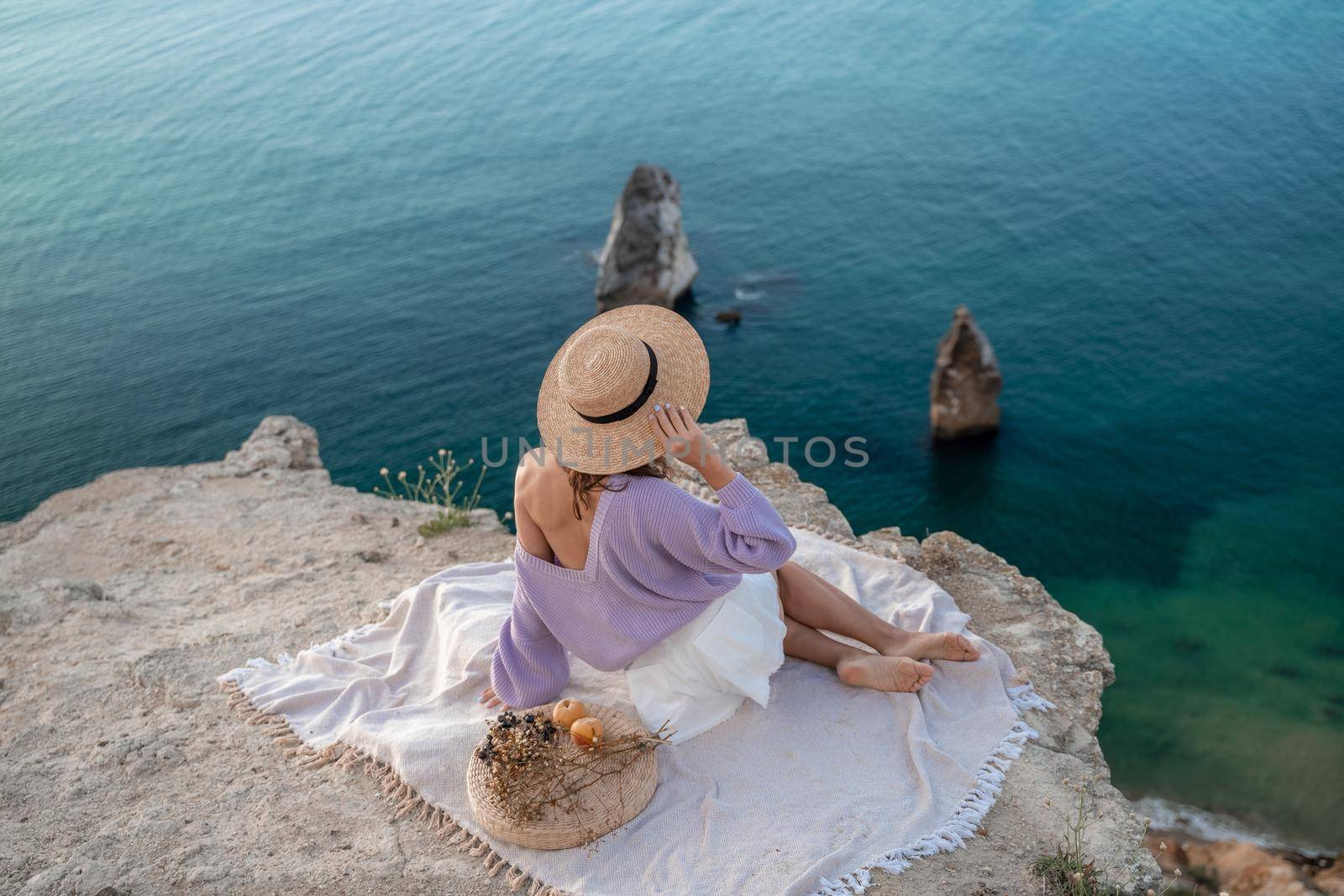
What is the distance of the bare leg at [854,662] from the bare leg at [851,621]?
0.09 meters

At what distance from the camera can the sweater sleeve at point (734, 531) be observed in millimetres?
5039

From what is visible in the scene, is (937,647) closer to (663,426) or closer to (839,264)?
(663,426)

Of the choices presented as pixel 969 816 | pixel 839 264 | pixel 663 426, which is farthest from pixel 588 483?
pixel 839 264

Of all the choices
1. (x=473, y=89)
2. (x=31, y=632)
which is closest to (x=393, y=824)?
(x=31, y=632)

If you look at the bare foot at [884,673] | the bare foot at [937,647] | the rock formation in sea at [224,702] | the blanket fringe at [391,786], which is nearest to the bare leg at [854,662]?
the bare foot at [884,673]

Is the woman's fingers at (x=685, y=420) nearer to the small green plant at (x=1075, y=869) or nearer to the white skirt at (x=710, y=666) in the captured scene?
the white skirt at (x=710, y=666)

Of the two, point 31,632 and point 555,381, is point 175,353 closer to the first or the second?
point 31,632

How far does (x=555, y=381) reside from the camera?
5.36 metres

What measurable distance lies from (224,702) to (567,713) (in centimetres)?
256

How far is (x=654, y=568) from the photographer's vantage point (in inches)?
211

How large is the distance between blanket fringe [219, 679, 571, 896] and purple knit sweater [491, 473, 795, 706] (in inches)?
30.2

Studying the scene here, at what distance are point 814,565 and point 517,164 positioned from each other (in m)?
25.4

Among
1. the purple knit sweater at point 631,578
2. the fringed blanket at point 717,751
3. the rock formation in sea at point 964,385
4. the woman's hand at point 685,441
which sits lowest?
the rock formation in sea at point 964,385

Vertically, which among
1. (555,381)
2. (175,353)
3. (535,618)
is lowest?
(175,353)
